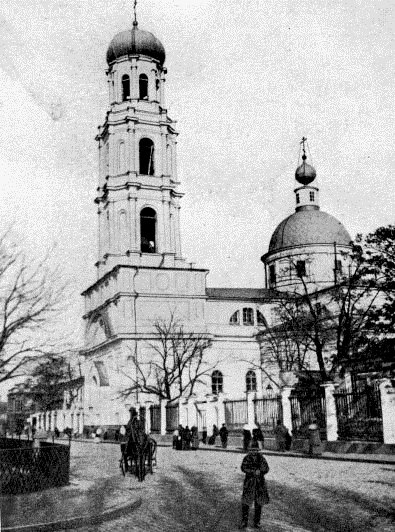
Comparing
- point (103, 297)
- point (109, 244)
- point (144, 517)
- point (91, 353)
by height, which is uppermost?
point (109, 244)

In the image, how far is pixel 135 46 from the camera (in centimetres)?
5741

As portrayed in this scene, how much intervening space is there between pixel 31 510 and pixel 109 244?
47.2 m

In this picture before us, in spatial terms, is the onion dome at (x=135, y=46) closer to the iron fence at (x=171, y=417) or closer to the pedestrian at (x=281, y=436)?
the iron fence at (x=171, y=417)

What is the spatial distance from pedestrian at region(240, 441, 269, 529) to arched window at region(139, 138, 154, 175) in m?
49.4

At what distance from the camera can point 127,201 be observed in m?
56.5

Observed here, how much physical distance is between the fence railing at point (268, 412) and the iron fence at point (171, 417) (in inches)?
362

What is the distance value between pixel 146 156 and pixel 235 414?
30.8m

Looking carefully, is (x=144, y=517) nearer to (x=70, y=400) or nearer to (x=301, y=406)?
(x=301, y=406)

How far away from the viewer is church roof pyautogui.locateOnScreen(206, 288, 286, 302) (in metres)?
64.8

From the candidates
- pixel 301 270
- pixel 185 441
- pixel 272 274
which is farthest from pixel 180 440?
pixel 272 274

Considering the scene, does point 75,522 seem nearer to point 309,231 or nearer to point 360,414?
point 360,414

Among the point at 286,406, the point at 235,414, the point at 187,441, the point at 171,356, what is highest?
the point at 171,356

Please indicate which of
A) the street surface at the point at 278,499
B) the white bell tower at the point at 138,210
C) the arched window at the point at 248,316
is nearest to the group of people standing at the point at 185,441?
the street surface at the point at 278,499

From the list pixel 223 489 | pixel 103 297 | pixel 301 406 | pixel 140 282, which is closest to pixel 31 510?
pixel 223 489
